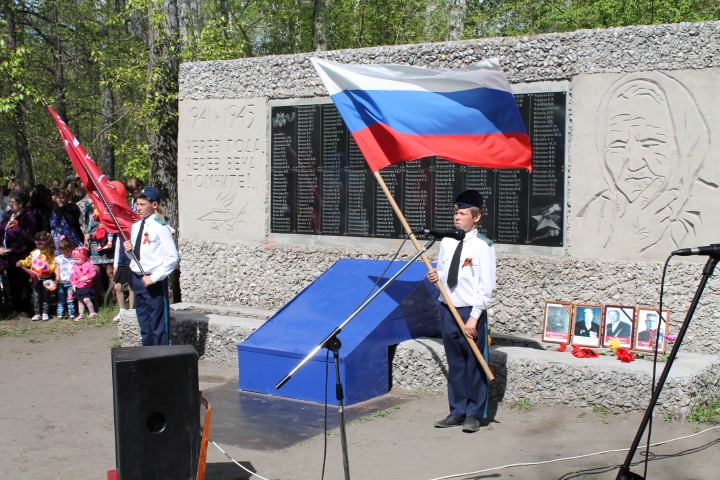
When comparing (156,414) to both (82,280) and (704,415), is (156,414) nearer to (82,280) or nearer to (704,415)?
(704,415)

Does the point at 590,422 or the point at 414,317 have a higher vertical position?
the point at 414,317

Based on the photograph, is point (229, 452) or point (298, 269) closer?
point (229, 452)

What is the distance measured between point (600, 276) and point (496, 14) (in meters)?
14.5

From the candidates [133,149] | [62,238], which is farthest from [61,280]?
[133,149]

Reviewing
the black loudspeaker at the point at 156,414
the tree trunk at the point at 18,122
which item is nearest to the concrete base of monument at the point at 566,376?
the black loudspeaker at the point at 156,414

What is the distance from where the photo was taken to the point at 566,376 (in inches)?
292

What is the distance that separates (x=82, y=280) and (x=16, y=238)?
4.18ft

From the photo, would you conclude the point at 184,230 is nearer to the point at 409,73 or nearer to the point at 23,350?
the point at 23,350

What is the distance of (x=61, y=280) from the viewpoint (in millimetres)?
12688

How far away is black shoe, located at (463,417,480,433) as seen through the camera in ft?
22.6

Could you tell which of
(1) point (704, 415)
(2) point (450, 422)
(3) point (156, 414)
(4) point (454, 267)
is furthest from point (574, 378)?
(3) point (156, 414)

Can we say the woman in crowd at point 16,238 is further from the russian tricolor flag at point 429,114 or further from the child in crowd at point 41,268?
the russian tricolor flag at point 429,114

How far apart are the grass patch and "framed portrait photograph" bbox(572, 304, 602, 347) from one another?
1135 millimetres

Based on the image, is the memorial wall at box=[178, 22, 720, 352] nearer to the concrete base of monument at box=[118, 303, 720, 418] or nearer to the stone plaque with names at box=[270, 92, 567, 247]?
the stone plaque with names at box=[270, 92, 567, 247]
